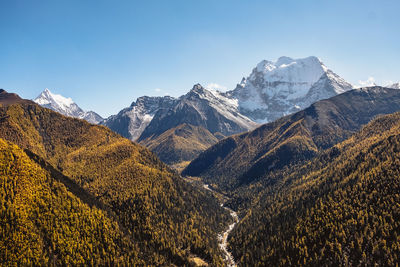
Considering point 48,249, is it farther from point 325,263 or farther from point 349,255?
point 349,255

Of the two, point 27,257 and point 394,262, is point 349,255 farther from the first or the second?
point 27,257

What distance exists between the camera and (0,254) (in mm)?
175125

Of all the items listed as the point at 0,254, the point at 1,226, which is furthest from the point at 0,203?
the point at 0,254

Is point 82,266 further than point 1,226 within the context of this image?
Yes

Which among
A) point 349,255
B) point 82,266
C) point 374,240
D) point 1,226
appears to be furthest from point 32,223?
point 374,240

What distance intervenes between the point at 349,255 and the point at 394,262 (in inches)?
1037

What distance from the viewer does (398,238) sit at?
189500mm

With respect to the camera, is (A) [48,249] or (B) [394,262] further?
(A) [48,249]

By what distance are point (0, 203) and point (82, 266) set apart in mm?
72187

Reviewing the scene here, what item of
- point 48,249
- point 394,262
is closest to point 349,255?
point 394,262

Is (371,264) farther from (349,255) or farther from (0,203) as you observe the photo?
(0,203)

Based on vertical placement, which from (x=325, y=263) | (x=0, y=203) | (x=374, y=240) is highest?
(x=0, y=203)

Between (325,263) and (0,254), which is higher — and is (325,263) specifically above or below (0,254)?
below

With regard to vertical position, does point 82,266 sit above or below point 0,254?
below
